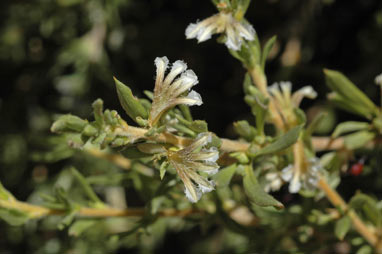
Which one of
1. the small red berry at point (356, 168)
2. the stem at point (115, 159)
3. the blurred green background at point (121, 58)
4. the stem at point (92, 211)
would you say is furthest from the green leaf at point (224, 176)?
the blurred green background at point (121, 58)

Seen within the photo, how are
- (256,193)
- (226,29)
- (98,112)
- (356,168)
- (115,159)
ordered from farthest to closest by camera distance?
(115,159), (356,168), (226,29), (256,193), (98,112)

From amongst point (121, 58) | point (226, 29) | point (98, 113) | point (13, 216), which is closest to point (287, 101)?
point (226, 29)

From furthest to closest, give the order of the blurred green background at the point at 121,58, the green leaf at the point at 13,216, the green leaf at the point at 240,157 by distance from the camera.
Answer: the blurred green background at the point at 121,58 → the green leaf at the point at 13,216 → the green leaf at the point at 240,157

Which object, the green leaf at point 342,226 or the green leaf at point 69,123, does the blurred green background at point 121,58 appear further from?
the green leaf at point 69,123

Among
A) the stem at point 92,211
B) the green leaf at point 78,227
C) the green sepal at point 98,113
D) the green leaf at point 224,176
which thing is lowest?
the green leaf at point 78,227

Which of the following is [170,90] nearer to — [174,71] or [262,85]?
[174,71]

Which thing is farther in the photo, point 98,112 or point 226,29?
point 226,29
